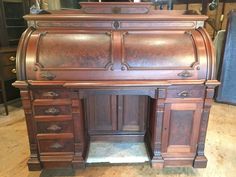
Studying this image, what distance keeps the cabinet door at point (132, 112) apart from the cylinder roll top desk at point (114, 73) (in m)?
0.34

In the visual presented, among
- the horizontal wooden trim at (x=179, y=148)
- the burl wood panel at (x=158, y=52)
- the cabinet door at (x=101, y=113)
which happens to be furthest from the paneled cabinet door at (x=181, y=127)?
the cabinet door at (x=101, y=113)

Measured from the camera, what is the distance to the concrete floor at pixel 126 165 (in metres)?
1.87

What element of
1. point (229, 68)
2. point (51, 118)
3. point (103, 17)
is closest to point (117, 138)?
point (51, 118)

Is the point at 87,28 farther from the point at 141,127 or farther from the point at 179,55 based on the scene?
the point at 141,127

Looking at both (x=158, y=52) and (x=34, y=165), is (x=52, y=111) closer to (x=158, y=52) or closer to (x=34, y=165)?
(x=34, y=165)

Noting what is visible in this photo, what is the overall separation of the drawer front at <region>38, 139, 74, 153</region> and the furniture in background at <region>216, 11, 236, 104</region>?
2.50 metres

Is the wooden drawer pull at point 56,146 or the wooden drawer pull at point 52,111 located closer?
the wooden drawer pull at point 52,111

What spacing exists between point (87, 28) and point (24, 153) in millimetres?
1419

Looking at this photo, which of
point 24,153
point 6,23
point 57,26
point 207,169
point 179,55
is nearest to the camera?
point 179,55

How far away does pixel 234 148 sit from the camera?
2227 millimetres

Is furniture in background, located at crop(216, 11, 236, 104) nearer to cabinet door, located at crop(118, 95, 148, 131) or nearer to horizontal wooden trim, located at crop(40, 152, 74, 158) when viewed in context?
cabinet door, located at crop(118, 95, 148, 131)

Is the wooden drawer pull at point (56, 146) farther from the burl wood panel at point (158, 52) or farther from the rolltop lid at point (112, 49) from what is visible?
the burl wood panel at point (158, 52)

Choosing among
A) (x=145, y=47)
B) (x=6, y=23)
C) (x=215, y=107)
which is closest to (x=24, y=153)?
(x=145, y=47)

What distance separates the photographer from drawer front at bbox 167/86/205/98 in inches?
65.9
